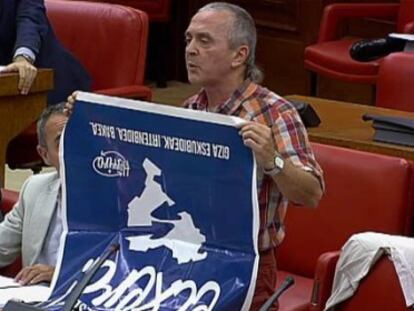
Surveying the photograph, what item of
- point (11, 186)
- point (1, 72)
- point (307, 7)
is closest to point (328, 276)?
point (1, 72)

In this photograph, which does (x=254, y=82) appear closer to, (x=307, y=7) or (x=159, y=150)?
(x=159, y=150)

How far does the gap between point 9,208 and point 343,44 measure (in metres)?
3.21

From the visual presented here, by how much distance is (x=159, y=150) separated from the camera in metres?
2.73

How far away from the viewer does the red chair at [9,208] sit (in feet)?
12.1

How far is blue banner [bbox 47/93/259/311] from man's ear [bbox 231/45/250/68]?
43 centimetres

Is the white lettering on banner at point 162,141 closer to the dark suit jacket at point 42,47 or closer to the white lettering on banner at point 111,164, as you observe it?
the white lettering on banner at point 111,164

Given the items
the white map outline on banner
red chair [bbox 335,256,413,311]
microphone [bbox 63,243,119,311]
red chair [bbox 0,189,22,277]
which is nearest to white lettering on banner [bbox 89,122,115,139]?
the white map outline on banner

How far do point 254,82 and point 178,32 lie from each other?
5.70 metres

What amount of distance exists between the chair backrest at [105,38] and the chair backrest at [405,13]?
1.87 m

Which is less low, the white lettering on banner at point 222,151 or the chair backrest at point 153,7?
the white lettering on banner at point 222,151

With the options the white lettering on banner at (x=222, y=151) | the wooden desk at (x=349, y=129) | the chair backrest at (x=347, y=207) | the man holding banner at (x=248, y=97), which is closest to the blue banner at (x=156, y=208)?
the white lettering on banner at (x=222, y=151)

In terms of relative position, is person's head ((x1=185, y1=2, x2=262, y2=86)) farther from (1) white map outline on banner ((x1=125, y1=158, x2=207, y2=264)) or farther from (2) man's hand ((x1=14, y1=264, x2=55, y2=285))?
(2) man's hand ((x1=14, y1=264, x2=55, y2=285))

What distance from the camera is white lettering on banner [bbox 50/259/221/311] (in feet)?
8.71

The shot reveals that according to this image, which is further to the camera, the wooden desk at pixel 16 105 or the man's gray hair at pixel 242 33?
the wooden desk at pixel 16 105
